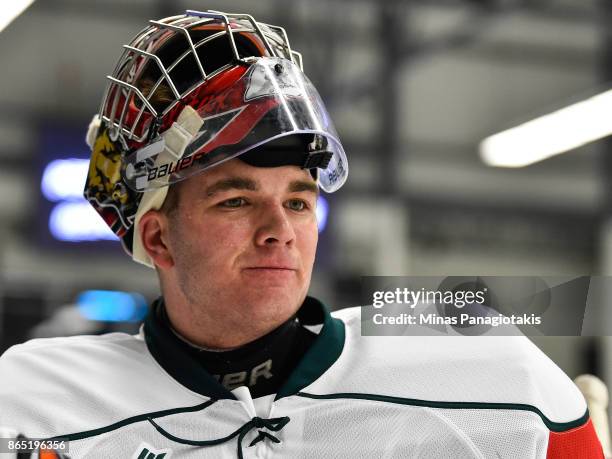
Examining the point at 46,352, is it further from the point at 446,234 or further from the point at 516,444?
the point at 446,234

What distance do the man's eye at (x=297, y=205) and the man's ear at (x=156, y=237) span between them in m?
0.17

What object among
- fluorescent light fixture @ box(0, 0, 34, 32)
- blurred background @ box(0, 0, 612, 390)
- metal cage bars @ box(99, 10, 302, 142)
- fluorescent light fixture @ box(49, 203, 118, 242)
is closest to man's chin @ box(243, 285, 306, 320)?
metal cage bars @ box(99, 10, 302, 142)

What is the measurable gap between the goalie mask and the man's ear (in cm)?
1

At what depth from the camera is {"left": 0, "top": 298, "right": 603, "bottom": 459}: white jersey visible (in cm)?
125

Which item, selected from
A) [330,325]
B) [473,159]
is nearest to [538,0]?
[473,159]

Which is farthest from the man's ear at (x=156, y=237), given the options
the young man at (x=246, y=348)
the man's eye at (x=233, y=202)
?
the man's eye at (x=233, y=202)

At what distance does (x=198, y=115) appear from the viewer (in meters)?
1.28

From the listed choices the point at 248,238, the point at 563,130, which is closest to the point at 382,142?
the point at 563,130

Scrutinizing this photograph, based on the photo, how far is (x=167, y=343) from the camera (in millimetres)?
1373

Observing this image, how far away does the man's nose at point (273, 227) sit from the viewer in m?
1.26

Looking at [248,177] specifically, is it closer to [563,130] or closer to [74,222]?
[563,130]

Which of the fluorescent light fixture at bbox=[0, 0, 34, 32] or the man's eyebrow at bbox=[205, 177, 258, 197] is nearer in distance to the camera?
the man's eyebrow at bbox=[205, 177, 258, 197]

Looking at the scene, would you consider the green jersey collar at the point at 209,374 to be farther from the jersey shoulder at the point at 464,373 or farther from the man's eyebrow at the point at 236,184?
the man's eyebrow at the point at 236,184

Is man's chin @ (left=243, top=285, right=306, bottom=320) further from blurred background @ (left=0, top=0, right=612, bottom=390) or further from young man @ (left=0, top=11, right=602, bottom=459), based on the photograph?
blurred background @ (left=0, top=0, right=612, bottom=390)
